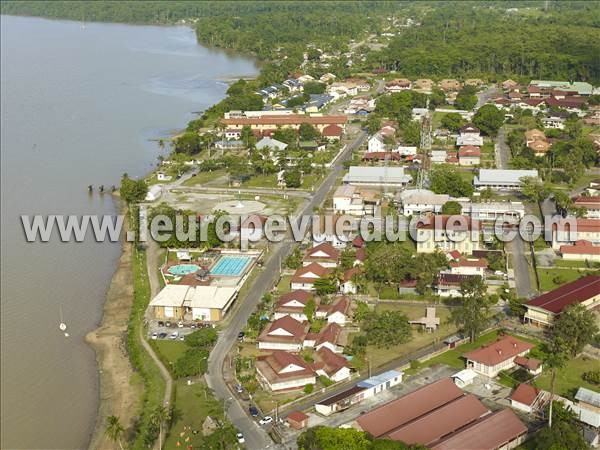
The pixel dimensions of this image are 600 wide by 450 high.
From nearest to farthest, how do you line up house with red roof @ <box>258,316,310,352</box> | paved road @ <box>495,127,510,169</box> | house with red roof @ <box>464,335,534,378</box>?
house with red roof @ <box>464,335,534,378</box>, house with red roof @ <box>258,316,310,352</box>, paved road @ <box>495,127,510,169</box>

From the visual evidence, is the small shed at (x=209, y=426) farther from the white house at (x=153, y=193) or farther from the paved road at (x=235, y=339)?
the white house at (x=153, y=193)

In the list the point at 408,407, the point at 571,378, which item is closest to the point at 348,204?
the point at 571,378

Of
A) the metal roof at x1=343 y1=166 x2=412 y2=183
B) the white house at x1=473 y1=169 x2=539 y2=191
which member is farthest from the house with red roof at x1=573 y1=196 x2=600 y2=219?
the metal roof at x1=343 y1=166 x2=412 y2=183

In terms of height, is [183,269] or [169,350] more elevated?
[183,269]

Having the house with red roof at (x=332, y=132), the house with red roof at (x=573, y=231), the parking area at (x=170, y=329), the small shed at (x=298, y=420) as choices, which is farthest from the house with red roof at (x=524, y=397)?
the house with red roof at (x=332, y=132)

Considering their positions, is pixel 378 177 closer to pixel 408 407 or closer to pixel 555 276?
pixel 555 276

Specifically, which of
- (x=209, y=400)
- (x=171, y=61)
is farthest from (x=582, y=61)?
(x=209, y=400)

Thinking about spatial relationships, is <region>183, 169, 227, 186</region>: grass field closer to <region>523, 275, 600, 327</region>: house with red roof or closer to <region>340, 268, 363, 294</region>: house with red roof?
<region>340, 268, 363, 294</region>: house with red roof
